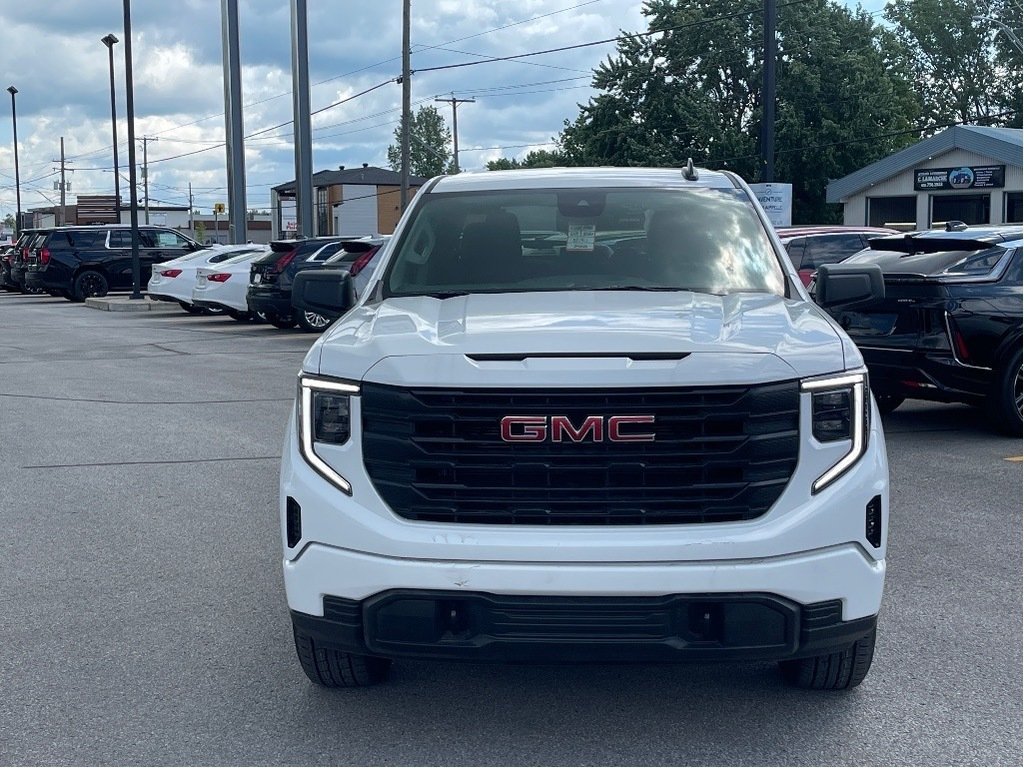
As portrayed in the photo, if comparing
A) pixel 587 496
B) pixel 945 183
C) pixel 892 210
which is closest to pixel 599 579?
pixel 587 496

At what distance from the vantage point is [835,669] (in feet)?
14.0

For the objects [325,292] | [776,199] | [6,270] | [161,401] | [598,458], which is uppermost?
[776,199]

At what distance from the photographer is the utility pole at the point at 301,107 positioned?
35.4m

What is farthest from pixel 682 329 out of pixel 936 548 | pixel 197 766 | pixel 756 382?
pixel 936 548

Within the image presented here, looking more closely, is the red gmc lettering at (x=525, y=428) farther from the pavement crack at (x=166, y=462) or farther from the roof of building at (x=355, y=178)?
the roof of building at (x=355, y=178)

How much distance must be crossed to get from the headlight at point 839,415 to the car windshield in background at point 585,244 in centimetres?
110

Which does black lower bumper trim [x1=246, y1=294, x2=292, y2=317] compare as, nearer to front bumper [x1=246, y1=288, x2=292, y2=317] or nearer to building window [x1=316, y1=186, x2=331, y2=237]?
front bumper [x1=246, y1=288, x2=292, y2=317]

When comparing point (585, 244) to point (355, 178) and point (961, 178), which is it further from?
point (355, 178)

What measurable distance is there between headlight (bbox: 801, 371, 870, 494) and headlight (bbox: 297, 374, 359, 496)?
4.51 feet

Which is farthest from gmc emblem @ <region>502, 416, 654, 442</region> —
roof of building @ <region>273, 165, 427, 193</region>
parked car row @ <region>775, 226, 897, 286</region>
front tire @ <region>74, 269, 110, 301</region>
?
roof of building @ <region>273, 165, 427, 193</region>

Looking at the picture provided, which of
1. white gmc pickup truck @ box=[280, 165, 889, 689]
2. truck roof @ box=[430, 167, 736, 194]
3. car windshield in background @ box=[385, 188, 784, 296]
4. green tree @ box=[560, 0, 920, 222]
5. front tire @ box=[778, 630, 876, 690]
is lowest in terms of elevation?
front tire @ box=[778, 630, 876, 690]

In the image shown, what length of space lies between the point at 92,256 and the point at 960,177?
28.1 meters

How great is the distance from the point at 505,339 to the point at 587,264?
145 centimetres

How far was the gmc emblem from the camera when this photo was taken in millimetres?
3723
